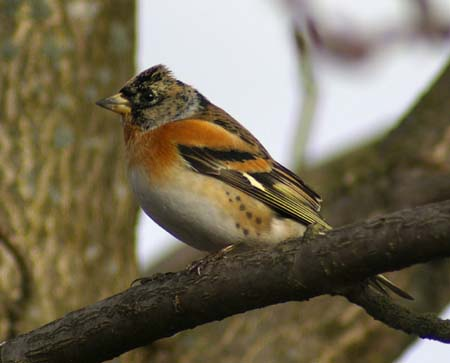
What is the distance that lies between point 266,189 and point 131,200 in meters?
1.46

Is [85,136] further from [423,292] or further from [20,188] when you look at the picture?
[423,292]

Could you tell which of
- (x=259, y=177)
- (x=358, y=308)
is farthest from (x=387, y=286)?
(x=358, y=308)

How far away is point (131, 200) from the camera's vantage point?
5859 mm

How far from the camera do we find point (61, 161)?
223 inches

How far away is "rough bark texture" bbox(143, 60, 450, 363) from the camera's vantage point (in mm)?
5758

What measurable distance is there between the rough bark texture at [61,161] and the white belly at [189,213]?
1228 millimetres

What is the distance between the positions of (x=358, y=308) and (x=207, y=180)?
177 cm

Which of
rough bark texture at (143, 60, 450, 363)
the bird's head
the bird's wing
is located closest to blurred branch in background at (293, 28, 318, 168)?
rough bark texture at (143, 60, 450, 363)

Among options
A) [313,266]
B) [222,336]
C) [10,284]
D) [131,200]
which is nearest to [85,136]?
[131,200]

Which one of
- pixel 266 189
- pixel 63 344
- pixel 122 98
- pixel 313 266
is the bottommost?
pixel 313 266

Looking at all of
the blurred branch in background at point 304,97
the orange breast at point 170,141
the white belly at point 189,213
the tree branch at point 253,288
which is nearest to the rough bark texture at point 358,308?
the blurred branch in background at point 304,97

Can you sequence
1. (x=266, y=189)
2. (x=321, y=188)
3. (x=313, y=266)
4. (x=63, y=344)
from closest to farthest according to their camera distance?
(x=313, y=266), (x=63, y=344), (x=266, y=189), (x=321, y=188)

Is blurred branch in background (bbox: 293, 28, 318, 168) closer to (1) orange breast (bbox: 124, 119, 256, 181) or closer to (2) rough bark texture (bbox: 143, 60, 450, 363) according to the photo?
(2) rough bark texture (bbox: 143, 60, 450, 363)

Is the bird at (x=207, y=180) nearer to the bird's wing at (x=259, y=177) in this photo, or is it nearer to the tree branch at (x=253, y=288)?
the bird's wing at (x=259, y=177)
